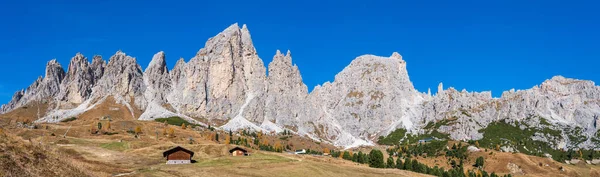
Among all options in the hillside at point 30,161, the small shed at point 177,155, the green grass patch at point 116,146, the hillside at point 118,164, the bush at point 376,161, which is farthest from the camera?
the bush at point 376,161

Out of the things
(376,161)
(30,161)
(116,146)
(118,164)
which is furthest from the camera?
(376,161)

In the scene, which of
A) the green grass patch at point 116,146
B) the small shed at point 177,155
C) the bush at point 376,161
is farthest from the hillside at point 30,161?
the bush at point 376,161

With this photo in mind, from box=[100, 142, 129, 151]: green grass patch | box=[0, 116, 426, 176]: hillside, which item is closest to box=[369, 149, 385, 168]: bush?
box=[0, 116, 426, 176]: hillside

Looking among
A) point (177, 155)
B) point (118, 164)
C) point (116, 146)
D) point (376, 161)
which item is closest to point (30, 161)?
point (118, 164)

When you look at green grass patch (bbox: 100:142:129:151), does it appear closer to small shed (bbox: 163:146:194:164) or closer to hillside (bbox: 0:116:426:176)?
hillside (bbox: 0:116:426:176)

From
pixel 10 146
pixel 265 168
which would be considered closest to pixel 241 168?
pixel 265 168

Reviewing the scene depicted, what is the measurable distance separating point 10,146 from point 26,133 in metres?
148

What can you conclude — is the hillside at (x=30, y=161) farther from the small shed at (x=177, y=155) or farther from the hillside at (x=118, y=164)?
the small shed at (x=177, y=155)

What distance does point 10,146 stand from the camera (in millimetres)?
38281

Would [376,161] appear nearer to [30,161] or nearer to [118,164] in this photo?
[118,164]

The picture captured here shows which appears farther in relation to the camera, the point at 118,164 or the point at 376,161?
the point at 376,161

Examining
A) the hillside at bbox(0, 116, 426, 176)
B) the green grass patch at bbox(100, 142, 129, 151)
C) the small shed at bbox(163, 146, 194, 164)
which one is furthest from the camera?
the green grass patch at bbox(100, 142, 129, 151)

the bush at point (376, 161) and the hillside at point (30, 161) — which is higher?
the hillside at point (30, 161)

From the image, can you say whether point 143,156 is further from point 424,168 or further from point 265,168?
point 424,168
